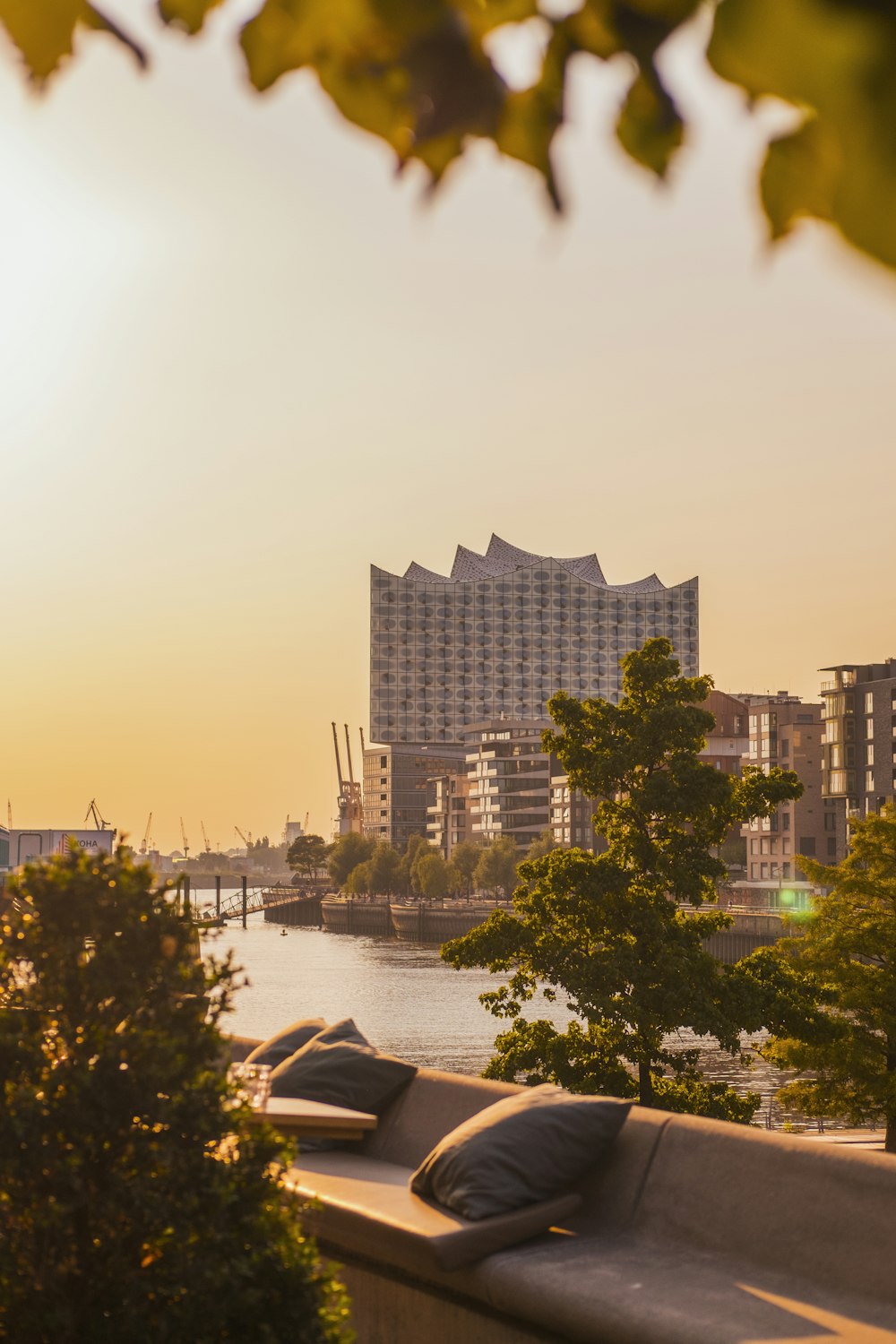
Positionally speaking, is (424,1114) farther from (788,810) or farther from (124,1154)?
(788,810)

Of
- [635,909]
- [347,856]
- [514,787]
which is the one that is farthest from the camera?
[347,856]

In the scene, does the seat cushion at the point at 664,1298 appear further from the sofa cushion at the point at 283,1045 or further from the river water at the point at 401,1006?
the river water at the point at 401,1006

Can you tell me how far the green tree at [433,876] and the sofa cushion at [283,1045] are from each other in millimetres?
132153

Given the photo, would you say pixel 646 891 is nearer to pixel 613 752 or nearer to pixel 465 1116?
pixel 613 752

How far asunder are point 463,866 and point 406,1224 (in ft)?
464

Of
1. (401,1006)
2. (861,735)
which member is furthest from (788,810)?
(401,1006)

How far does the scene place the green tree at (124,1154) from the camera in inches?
163

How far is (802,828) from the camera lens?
116938 mm

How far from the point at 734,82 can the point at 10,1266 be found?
3985 millimetres

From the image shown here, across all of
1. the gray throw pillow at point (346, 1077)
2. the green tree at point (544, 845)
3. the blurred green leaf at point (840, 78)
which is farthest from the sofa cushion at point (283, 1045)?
the green tree at point (544, 845)

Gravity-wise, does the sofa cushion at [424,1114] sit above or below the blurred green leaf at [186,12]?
below

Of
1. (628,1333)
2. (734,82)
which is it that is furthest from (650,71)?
(628,1333)

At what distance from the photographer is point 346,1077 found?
26.2 feet

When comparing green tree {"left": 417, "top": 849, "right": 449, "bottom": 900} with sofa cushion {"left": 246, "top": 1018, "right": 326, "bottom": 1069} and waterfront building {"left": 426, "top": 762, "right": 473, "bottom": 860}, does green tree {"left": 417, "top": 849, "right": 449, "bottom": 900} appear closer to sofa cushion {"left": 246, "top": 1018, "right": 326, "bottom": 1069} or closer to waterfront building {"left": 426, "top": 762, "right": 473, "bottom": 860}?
waterfront building {"left": 426, "top": 762, "right": 473, "bottom": 860}
